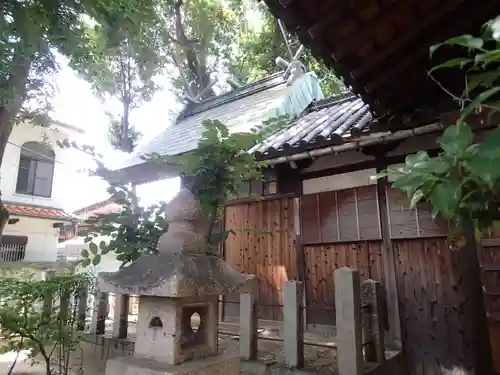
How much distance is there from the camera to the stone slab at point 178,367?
92.3 inches

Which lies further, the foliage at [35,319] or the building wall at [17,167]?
the building wall at [17,167]

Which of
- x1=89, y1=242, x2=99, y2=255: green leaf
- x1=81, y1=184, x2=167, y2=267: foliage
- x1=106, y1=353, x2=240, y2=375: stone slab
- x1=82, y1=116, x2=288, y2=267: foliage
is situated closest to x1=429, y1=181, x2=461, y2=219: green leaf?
x1=82, y1=116, x2=288, y2=267: foliage

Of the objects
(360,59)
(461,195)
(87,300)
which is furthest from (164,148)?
(461,195)

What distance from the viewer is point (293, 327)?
4.17 m

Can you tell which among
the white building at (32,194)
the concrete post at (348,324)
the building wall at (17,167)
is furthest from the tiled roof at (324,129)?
the white building at (32,194)

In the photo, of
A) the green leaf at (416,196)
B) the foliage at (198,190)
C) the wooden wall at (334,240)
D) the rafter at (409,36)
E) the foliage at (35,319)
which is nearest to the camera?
the green leaf at (416,196)

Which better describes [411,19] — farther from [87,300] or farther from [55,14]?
[87,300]

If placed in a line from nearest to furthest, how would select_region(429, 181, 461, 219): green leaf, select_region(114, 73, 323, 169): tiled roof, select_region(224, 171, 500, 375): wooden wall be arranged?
1. select_region(429, 181, 461, 219): green leaf
2. select_region(224, 171, 500, 375): wooden wall
3. select_region(114, 73, 323, 169): tiled roof

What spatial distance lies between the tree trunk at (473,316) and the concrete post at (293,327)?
2.37m

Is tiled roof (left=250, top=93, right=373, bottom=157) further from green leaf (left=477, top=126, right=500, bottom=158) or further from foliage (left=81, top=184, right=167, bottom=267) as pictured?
green leaf (left=477, top=126, right=500, bottom=158)

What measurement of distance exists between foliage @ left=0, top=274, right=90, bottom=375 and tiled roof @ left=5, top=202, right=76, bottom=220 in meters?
10.4

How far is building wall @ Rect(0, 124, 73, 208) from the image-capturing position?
14031mm

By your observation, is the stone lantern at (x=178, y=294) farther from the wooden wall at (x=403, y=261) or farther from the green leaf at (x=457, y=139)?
the wooden wall at (x=403, y=261)

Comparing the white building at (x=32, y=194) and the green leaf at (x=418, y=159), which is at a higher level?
the white building at (x=32, y=194)
